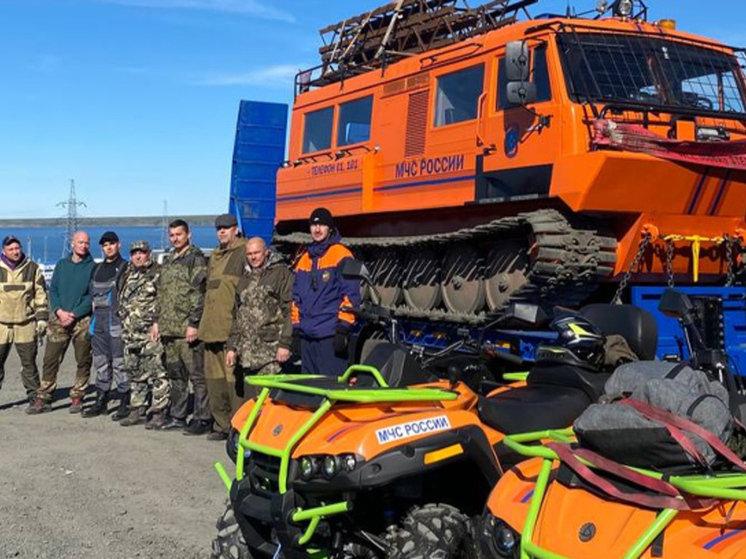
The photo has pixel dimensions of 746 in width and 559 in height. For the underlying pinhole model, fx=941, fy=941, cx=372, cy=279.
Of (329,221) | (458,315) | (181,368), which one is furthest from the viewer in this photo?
(458,315)

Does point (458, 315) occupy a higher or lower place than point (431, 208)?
lower

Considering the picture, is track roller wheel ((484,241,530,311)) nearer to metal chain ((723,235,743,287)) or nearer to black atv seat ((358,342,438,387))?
metal chain ((723,235,743,287))

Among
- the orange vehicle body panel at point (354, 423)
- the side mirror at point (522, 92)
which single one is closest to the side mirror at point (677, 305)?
the orange vehicle body panel at point (354, 423)

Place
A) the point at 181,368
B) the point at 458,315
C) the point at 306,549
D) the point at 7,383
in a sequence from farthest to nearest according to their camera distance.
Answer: the point at 7,383 → the point at 458,315 → the point at 181,368 → the point at 306,549

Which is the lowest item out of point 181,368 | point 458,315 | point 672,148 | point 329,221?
point 181,368

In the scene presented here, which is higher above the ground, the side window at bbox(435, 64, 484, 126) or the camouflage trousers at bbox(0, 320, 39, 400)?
the side window at bbox(435, 64, 484, 126)

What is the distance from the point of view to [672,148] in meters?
7.74

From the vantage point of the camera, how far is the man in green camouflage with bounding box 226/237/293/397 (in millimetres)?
7500

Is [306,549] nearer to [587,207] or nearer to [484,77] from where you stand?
[587,207]

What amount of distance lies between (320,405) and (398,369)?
1.62 feet


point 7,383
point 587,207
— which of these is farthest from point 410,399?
point 7,383

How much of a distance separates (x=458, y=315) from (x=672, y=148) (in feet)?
8.80

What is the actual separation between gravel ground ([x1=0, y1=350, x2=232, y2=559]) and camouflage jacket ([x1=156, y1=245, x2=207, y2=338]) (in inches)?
39.7

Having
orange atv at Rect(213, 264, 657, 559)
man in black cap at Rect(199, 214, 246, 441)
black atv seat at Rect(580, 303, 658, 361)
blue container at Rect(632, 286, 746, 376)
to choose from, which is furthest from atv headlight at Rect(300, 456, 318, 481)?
blue container at Rect(632, 286, 746, 376)
